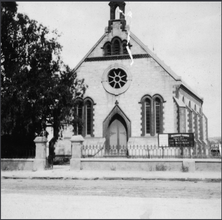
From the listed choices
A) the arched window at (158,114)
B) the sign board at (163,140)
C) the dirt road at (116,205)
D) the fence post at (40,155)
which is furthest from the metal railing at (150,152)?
the dirt road at (116,205)

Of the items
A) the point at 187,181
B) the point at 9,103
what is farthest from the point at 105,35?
the point at 187,181

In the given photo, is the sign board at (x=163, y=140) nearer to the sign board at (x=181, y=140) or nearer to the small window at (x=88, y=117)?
Result: the sign board at (x=181, y=140)

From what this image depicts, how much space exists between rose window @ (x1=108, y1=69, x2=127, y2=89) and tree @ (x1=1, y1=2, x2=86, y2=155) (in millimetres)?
7851

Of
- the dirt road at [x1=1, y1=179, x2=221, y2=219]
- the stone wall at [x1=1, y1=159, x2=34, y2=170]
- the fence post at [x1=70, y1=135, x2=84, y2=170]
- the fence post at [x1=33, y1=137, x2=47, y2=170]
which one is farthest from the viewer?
the stone wall at [x1=1, y1=159, x2=34, y2=170]

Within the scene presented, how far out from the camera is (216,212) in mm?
8008

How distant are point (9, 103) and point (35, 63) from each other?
3.22 metres

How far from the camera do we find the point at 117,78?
3058 cm

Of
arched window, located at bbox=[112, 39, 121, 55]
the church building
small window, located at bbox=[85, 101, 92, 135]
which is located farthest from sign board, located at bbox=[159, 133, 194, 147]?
arched window, located at bbox=[112, 39, 121, 55]

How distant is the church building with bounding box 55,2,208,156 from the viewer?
2878cm

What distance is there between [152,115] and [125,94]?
3200mm

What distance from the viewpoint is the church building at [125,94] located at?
28.8 meters

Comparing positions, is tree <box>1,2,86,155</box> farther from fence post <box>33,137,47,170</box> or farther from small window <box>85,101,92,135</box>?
small window <box>85,101,92,135</box>

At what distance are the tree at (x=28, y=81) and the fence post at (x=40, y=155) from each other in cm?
189

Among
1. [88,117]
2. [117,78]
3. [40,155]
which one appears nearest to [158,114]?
[117,78]
